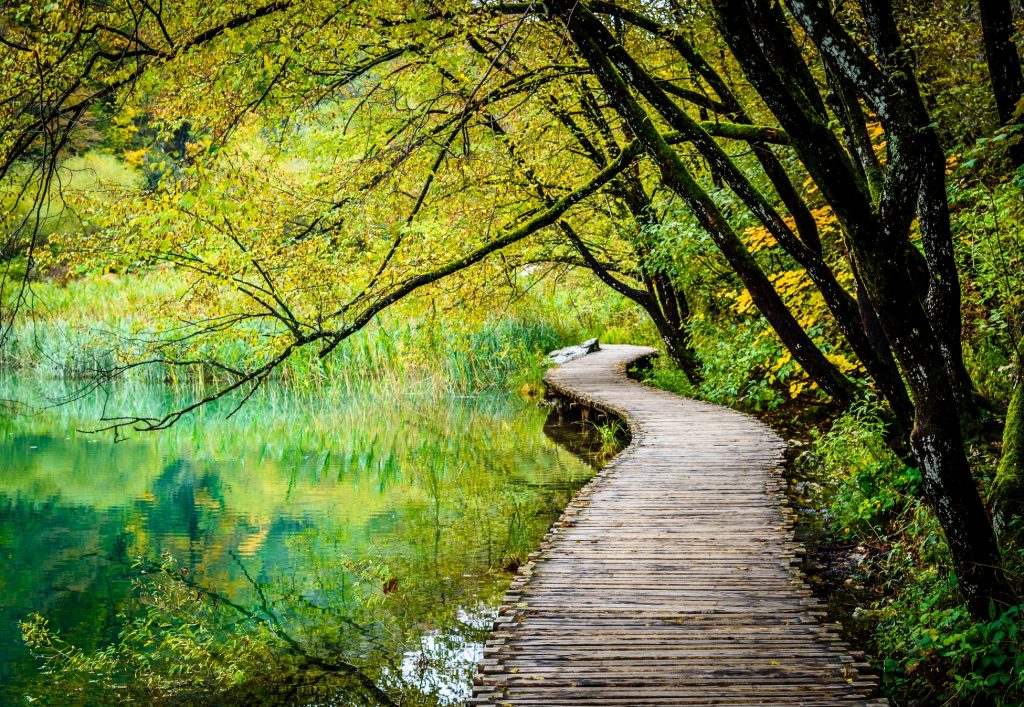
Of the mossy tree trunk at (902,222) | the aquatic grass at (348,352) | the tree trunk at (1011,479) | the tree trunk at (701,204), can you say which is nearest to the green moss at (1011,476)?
the tree trunk at (1011,479)

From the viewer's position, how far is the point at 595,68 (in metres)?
4.95

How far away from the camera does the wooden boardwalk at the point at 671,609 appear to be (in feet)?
11.4

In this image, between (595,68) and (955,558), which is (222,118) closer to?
(595,68)

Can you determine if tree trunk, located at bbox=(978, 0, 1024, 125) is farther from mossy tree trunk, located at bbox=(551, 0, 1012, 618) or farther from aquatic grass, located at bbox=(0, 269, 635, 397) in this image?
aquatic grass, located at bbox=(0, 269, 635, 397)

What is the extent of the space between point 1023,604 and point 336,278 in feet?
16.3

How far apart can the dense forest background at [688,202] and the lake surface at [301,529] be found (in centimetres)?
56

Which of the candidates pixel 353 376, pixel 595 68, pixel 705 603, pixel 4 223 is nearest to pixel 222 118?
pixel 4 223

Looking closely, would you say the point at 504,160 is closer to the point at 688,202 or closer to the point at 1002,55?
the point at 688,202

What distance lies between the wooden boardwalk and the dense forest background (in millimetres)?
561

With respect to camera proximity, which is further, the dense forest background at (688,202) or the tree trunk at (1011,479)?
the tree trunk at (1011,479)

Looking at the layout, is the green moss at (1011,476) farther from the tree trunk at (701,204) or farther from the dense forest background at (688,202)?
the tree trunk at (701,204)

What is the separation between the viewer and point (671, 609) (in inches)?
169

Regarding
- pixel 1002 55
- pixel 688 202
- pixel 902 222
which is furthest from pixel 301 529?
pixel 1002 55

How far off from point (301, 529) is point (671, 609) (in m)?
4.43
